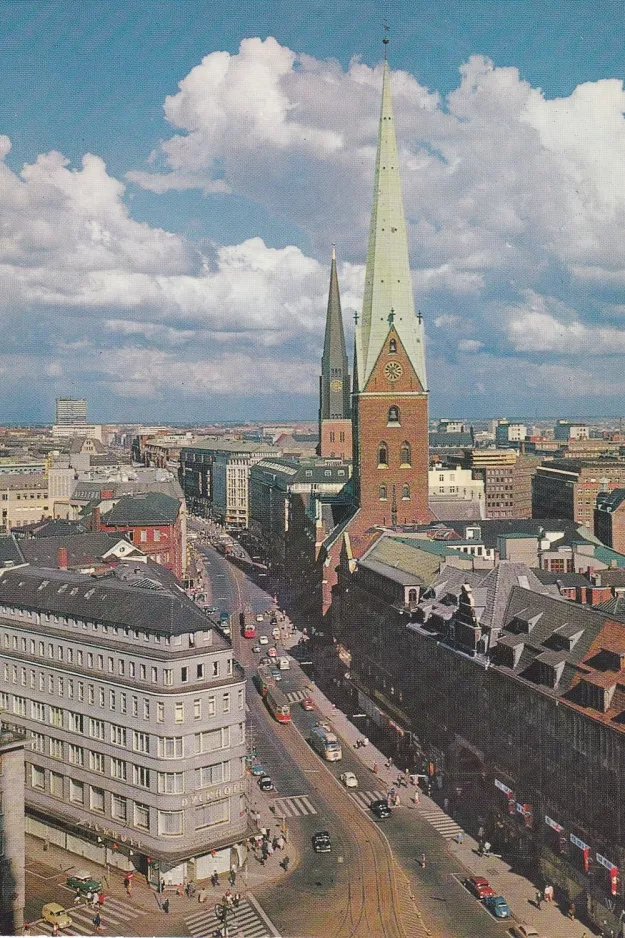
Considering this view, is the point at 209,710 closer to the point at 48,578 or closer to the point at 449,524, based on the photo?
the point at 48,578

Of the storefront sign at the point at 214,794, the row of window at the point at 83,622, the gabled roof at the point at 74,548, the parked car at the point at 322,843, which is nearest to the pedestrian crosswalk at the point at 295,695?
the gabled roof at the point at 74,548

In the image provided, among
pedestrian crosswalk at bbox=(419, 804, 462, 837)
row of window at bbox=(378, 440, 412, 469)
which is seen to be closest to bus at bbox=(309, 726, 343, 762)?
pedestrian crosswalk at bbox=(419, 804, 462, 837)

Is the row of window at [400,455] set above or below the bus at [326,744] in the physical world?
above

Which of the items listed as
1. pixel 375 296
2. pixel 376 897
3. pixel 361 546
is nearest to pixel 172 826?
pixel 376 897

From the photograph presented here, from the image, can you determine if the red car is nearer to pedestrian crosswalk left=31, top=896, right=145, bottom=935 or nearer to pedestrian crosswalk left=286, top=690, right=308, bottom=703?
pedestrian crosswalk left=31, top=896, right=145, bottom=935

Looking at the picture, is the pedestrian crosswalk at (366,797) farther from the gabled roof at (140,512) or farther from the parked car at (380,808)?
the gabled roof at (140,512)

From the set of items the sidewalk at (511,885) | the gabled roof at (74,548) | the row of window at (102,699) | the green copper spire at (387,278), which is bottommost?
the sidewalk at (511,885)
